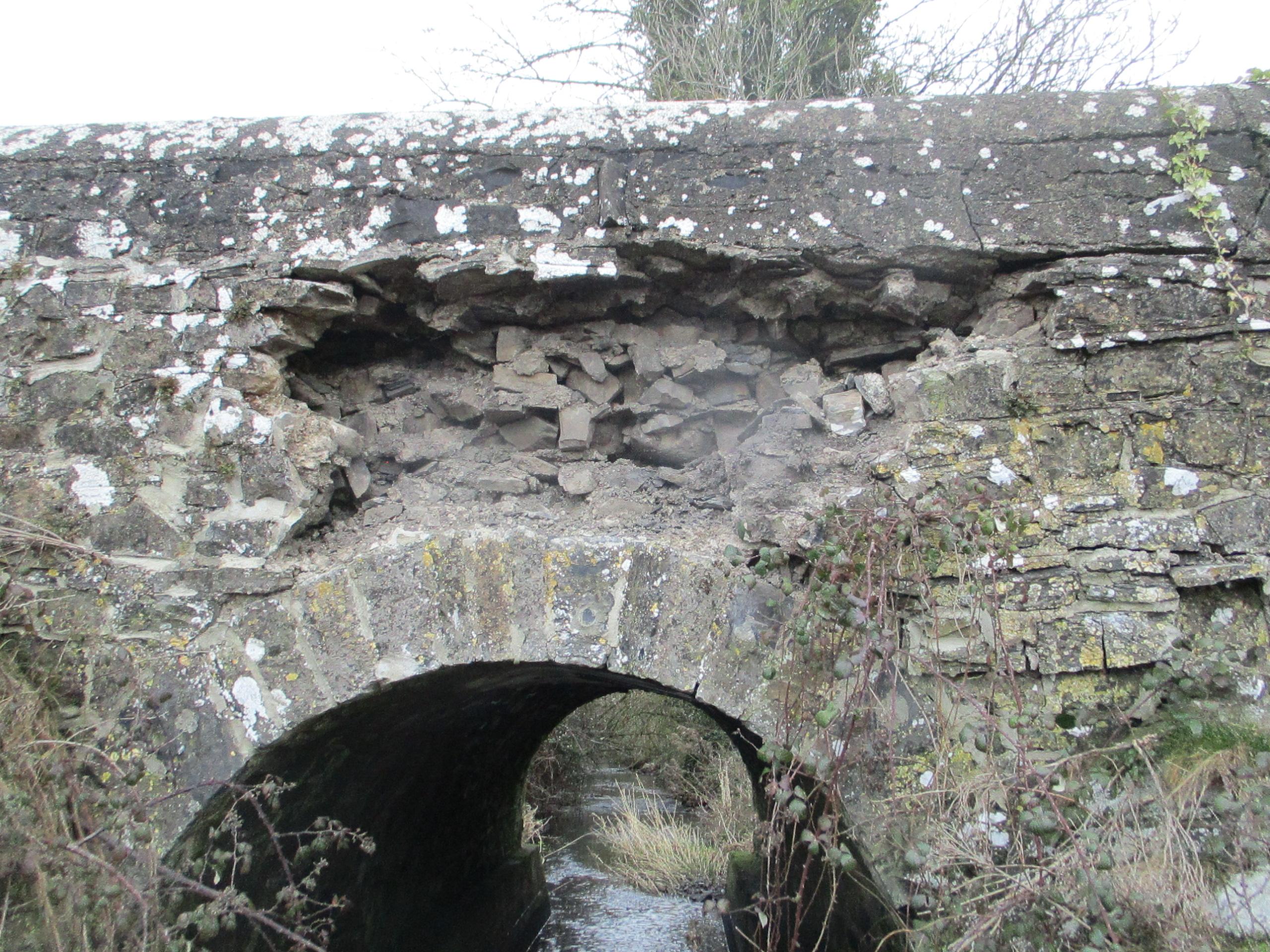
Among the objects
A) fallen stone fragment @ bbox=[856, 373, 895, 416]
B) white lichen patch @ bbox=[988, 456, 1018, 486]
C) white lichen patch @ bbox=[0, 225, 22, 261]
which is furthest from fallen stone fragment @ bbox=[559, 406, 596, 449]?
white lichen patch @ bbox=[0, 225, 22, 261]

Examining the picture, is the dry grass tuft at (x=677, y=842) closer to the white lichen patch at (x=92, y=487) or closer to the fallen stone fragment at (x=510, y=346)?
Answer: the fallen stone fragment at (x=510, y=346)

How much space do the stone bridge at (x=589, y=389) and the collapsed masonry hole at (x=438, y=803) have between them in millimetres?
57

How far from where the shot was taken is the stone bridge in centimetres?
221

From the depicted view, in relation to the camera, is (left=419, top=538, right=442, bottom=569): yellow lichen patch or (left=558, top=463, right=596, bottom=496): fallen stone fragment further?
(left=558, top=463, right=596, bottom=496): fallen stone fragment

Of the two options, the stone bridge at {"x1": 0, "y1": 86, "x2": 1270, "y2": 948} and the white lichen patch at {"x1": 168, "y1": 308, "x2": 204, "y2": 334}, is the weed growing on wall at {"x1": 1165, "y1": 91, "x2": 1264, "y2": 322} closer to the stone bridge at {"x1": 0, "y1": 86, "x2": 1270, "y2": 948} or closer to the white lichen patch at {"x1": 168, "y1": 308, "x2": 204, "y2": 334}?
the stone bridge at {"x1": 0, "y1": 86, "x2": 1270, "y2": 948}

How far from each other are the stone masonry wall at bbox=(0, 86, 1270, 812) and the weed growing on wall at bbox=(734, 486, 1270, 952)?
81 millimetres

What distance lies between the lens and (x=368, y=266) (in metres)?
2.54

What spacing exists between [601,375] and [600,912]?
4.74 metres

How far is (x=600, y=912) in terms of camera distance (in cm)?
603

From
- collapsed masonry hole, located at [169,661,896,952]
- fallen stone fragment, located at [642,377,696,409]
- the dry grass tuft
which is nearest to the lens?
collapsed masonry hole, located at [169,661,896,952]

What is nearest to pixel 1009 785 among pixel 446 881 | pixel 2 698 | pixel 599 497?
pixel 599 497

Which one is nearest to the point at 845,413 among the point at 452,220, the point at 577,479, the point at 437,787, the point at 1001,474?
the point at 1001,474

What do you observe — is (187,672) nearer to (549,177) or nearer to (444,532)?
(444,532)

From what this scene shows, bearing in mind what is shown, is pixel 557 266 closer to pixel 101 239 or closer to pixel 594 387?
pixel 594 387
